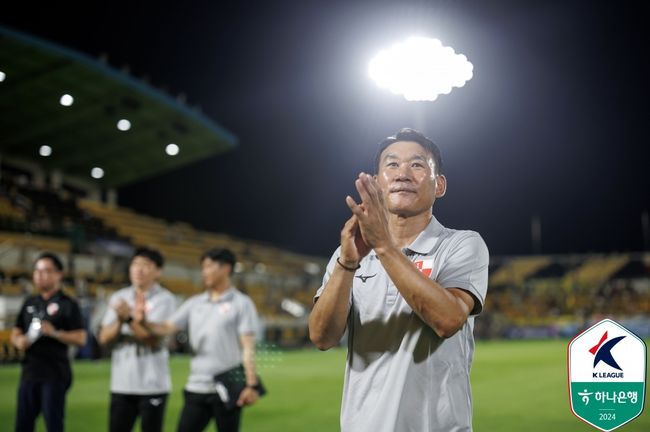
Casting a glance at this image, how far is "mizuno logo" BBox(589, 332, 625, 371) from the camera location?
11.5 ft

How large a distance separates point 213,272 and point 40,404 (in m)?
1.94

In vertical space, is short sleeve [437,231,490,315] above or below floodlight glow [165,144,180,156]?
below

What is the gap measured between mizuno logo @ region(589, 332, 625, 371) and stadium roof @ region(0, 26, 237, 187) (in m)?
24.3

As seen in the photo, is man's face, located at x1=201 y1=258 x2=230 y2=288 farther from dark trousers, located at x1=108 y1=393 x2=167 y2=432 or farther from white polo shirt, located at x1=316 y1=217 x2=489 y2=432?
white polo shirt, located at x1=316 y1=217 x2=489 y2=432

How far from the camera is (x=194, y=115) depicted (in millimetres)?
33438

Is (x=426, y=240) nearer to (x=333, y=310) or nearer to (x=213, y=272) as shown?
(x=333, y=310)

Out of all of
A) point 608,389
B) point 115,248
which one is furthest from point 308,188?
point 608,389

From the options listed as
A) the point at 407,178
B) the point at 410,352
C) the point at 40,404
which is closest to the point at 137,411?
the point at 40,404

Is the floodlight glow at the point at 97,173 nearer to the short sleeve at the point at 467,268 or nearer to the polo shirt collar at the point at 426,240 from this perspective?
the polo shirt collar at the point at 426,240

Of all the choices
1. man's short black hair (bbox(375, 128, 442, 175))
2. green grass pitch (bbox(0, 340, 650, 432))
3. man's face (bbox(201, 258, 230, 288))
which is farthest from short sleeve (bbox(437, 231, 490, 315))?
green grass pitch (bbox(0, 340, 650, 432))

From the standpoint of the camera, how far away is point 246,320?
18.5 feet

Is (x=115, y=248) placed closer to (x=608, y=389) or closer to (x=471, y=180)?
(x=471, y=180)

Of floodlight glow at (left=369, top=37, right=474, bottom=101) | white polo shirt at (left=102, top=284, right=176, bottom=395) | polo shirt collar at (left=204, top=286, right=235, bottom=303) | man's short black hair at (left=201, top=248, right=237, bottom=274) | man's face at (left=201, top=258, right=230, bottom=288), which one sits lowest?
white polo shirt at (left=102, top=284, right=176, bottom=395)

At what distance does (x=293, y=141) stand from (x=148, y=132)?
12458 millimetres
